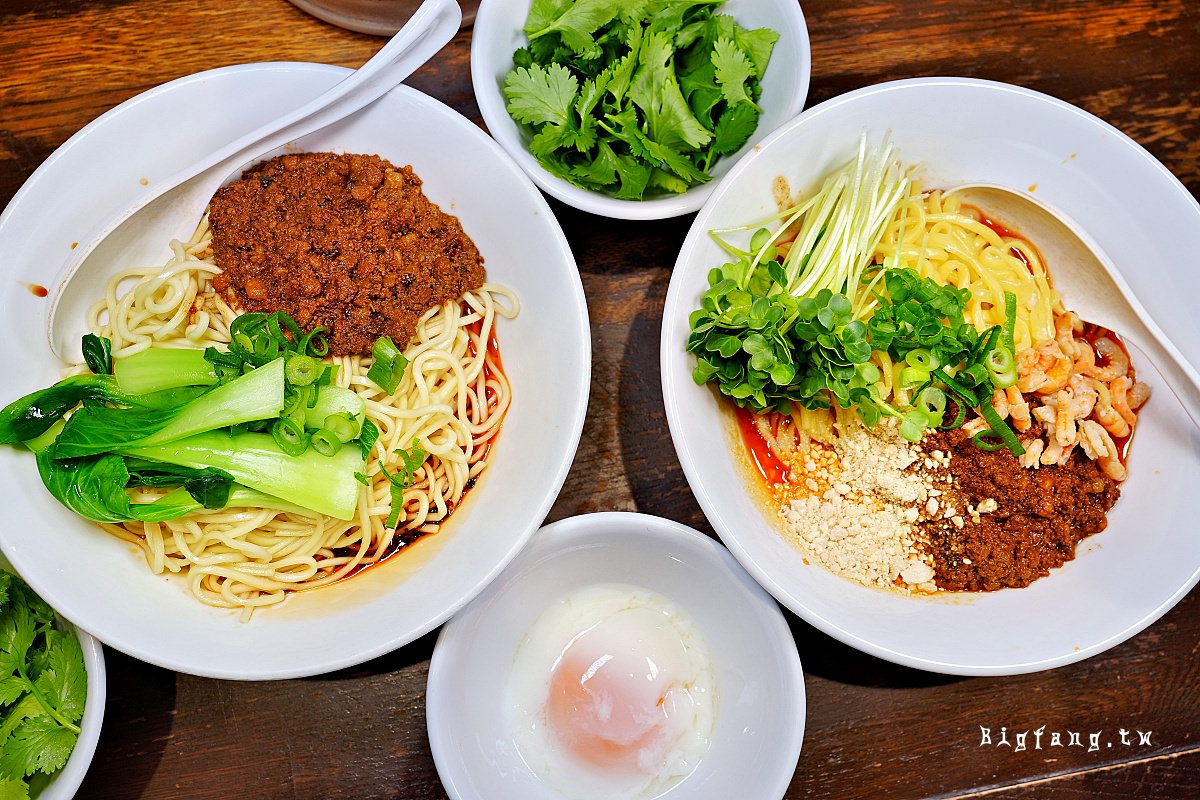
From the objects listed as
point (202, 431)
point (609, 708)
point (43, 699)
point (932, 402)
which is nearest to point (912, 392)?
point (932, 402)

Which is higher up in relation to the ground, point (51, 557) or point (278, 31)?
point (278, 31)

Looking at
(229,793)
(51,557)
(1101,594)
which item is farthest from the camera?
(229,793)

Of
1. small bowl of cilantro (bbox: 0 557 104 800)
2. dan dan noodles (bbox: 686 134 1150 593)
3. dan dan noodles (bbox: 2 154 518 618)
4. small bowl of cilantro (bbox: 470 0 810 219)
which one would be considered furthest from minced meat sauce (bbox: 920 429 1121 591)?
small bowl of cilantro (bbox: 0 557 104 800)

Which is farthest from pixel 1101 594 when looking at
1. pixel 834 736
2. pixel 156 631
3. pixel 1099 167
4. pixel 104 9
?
pixel 104 9

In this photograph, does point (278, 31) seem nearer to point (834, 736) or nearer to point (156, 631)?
point (156, 631)

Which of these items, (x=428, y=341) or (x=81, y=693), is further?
(x=428, y=341)

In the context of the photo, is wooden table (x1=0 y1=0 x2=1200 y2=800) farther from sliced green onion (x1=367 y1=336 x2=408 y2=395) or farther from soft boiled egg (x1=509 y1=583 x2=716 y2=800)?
sliced green onion (x1=367 y1=336 x2=408 y2=395)

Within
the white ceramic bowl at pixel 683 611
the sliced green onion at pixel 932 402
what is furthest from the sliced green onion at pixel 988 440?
the white ceramic bowl at pixel 683 611
